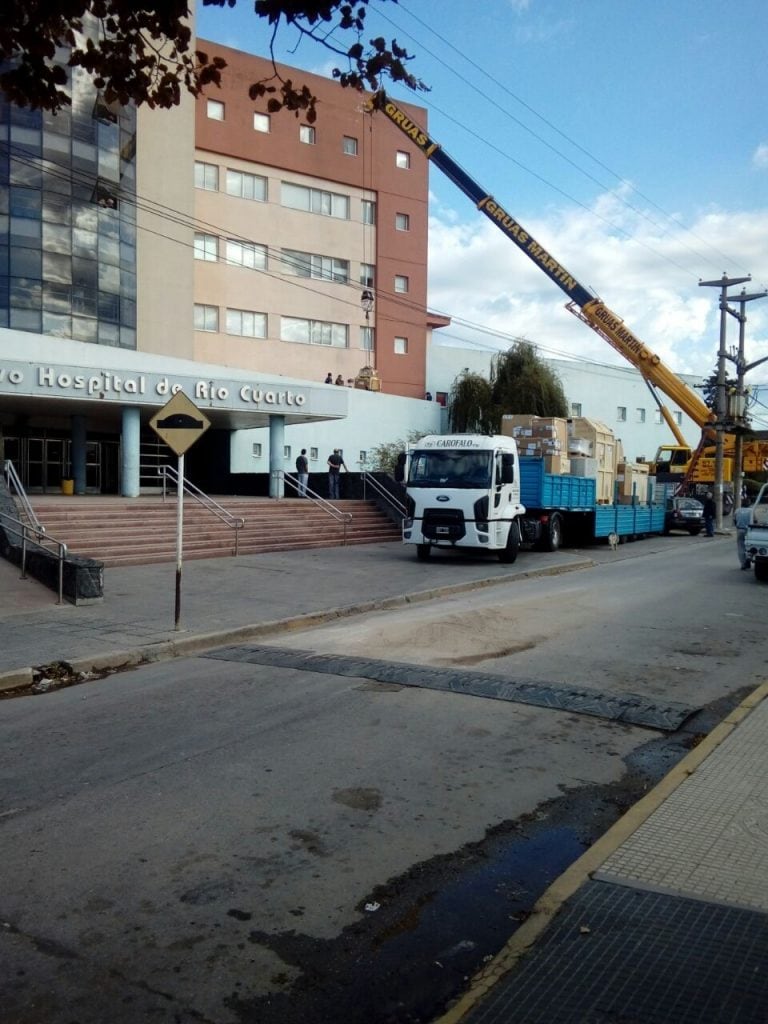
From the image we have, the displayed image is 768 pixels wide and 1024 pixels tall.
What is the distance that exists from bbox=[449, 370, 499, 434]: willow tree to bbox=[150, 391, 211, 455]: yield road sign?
34.8 m

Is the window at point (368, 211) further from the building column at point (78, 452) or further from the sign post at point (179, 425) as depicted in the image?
the sign post at point (179, 425)

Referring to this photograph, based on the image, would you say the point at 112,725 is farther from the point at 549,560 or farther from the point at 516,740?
the point at 549,560

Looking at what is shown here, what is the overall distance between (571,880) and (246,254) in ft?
138

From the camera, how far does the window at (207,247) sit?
4150 centimetres

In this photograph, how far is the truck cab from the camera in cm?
2016

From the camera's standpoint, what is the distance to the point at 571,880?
4148mm

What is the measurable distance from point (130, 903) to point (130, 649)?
6.22m

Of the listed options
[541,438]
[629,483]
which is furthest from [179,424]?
[629,483]

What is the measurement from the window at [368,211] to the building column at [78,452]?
878 inches

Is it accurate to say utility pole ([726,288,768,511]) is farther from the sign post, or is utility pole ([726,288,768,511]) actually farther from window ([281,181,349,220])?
the sign post

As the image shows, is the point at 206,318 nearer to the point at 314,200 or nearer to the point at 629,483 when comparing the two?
the point at 314,200

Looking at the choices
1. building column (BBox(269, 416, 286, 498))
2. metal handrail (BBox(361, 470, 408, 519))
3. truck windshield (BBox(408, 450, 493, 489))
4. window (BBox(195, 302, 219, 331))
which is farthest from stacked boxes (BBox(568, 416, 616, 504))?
window (BBox(195, 302, 219, 331))

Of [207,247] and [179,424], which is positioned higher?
[207,247]

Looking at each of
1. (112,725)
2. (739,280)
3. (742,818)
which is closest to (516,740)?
(742,818)
